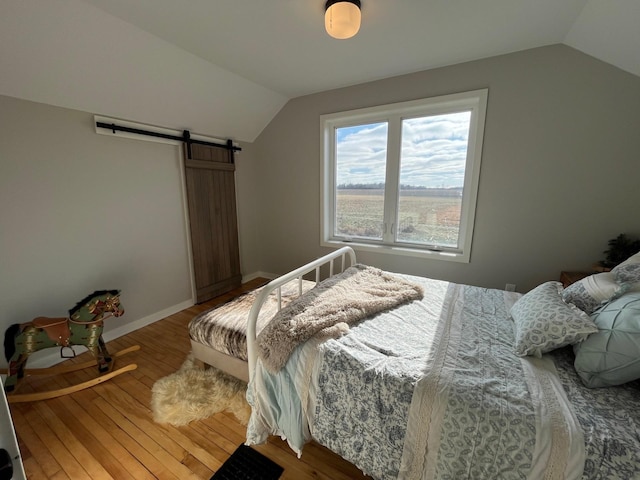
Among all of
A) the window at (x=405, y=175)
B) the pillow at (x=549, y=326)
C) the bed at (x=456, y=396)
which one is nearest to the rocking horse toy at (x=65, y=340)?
the bed at (x=456, y=396)


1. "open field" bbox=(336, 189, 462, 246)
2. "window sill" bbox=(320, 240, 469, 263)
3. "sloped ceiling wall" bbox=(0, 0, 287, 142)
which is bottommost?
"window sill" bbox=(320, 240, 469, 263)

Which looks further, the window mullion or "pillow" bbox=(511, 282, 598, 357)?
the window mullion

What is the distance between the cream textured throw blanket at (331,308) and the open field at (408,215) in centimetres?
106

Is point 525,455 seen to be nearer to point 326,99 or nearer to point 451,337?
point 451,337

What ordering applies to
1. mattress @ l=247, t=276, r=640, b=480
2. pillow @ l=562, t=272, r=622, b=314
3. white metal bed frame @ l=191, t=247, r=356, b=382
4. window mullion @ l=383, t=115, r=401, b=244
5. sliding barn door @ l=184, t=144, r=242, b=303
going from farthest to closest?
sliding barn door @ l=184, t=144, r=242, b=303, window mullion @ l=383, t=115, r=401, b=244, white metal bed frame @ l=191, t=247, r=356, b=382, pillow @ l=562, t=272, r=622, b=314, mattress @ l=247, t=276, r=640, b=480

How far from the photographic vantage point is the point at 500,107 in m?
2.28

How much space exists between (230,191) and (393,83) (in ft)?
7.53

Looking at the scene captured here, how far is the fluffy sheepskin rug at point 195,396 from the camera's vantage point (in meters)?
1.63

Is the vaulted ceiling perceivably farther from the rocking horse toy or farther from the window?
the rocking horse toy

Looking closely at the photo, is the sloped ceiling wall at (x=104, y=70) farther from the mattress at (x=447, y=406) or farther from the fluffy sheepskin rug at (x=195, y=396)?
the mattress at (x=447, y=406)

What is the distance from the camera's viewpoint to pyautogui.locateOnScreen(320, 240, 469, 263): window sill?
8.68ft

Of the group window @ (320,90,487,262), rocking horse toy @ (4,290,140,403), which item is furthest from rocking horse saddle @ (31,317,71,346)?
window @ (320,90,487,262)

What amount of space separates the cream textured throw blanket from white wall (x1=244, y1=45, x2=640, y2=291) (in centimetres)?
110

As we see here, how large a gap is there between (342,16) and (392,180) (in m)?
1.66
